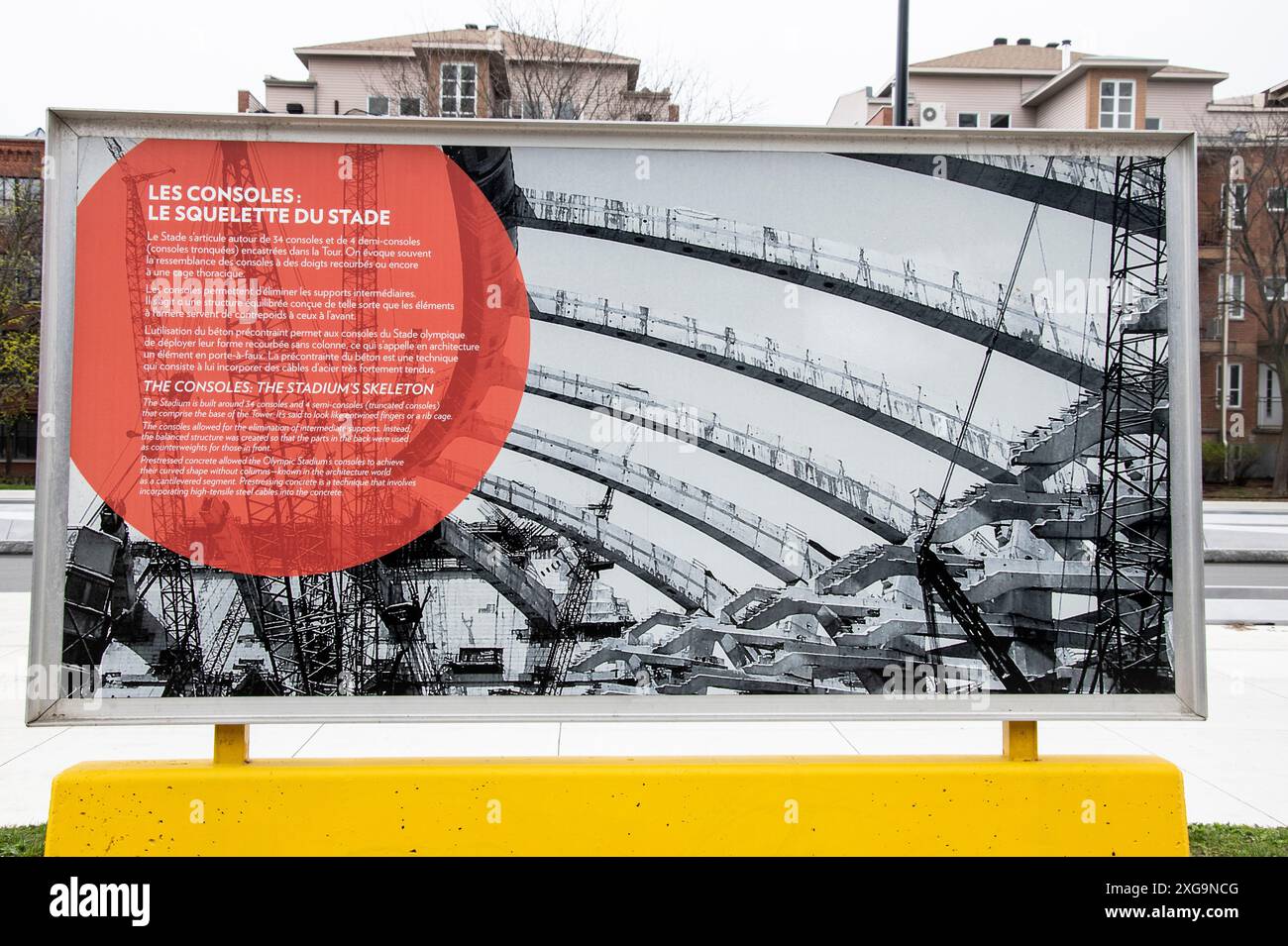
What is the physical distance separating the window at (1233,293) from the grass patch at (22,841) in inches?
1517

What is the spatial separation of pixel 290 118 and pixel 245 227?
43 cm

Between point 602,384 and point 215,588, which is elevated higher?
point 602,384

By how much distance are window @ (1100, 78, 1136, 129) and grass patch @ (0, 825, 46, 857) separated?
41.8 meters

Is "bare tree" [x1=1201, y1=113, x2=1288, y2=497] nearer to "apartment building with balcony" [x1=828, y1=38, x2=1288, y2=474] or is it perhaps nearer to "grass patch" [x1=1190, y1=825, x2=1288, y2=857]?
"apartment building with balcony" [x1=828, y1=38, x2=1288, y2=474]

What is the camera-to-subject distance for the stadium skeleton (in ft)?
11.7

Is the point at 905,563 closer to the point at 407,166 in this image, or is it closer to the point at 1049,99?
the point at 407,166

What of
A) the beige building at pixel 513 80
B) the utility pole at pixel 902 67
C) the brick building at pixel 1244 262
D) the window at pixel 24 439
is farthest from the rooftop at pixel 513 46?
the brick building at pixel 1244 262

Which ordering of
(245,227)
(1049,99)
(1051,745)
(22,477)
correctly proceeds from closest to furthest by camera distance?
(245,227) → (1051,745) → (22,477) → (1049,99)

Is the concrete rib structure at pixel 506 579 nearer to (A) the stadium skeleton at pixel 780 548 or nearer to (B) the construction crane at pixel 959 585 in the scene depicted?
(A) the stadium skeleton at pixel 780 548

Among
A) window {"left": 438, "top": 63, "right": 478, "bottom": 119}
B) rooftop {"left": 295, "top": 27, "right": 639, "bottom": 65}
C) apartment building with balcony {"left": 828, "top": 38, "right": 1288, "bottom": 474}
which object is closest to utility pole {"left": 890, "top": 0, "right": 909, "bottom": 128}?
rooftop {"left": 295, "top": 27, "right": 639, "bottom": 65}

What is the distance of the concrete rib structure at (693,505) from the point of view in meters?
3.61
